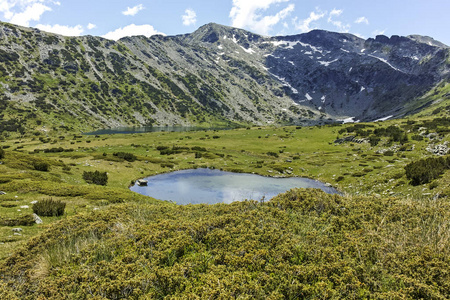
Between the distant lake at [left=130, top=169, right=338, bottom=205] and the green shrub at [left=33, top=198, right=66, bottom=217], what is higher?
the green shrub at [left=33, top=198, right=66, bottom=217]

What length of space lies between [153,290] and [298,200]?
348 inches

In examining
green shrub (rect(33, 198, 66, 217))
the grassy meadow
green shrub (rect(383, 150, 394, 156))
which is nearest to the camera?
the grassy meadow

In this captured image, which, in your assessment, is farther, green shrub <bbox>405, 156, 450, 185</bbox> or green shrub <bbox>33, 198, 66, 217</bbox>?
green shrub <bbox>405, 156, 450, 185</bbox>

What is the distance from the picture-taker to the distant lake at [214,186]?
34656mm

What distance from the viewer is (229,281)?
20.7 ft

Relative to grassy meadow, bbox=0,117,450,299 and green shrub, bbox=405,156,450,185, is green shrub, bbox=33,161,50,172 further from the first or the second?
green shrub, bbox=405,156,450,185

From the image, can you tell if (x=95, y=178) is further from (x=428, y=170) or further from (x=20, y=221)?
(x=428, y=170)

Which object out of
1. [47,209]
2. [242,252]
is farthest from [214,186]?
[242,252]

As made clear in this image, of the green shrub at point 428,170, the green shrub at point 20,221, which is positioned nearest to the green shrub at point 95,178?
the green shrub at point 20,221

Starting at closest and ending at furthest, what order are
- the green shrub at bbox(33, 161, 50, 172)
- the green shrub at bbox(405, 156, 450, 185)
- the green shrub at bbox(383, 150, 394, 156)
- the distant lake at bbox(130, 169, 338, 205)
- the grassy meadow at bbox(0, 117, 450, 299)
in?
the grassy meadow at bbox(0, 117, 450, 299) → the green shrub at bbox(405, 156, 450, 185) → the green shrub at bbox(33, 161, 50, 172) → the distant lake at bbox(130, 169, 338, 205) → the green shrub at bbox(383, 150, 394, 156)

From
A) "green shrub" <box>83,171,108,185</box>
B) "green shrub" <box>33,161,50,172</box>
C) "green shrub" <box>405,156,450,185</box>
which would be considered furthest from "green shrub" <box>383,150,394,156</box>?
"green shrub" <box>33,161,50,172</box>

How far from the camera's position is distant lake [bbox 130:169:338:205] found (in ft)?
114

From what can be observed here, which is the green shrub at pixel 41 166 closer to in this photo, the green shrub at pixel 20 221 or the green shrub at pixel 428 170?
the green shrub at pixel 20 221

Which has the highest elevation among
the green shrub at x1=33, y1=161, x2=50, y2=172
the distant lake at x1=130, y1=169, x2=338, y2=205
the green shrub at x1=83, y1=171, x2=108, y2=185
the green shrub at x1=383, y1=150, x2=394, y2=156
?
the green shrub at x1=383, y1=150, x2=394, y2=156
